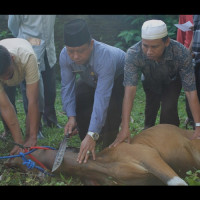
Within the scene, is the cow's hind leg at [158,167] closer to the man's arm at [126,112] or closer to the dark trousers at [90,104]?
the man's arm at [126,112]

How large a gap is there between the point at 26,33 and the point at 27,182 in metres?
2.70

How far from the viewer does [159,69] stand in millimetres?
4070

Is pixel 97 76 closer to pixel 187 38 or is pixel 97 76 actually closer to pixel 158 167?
pixel 158 167

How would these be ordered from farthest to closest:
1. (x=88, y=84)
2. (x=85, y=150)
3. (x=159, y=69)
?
(x=88, y=84) → (x=159, y=69) → (x=85, y=150)

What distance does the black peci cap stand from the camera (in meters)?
3.50

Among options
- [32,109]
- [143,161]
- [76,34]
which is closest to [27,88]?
[32,109]

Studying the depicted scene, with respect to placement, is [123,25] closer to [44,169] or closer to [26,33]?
[26,33]

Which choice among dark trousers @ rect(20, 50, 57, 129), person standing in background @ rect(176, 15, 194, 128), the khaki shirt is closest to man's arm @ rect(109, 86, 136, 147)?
the khaki shirt

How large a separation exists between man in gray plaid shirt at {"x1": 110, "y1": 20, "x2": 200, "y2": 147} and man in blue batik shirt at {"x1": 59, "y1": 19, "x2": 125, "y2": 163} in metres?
0.23

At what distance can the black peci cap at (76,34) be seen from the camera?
11.5 ft

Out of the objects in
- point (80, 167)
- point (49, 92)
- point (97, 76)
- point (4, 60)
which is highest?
point (4, 60)

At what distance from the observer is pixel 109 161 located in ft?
11.4

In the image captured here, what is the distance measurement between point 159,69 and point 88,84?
951mm

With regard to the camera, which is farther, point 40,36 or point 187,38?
point 40,36
